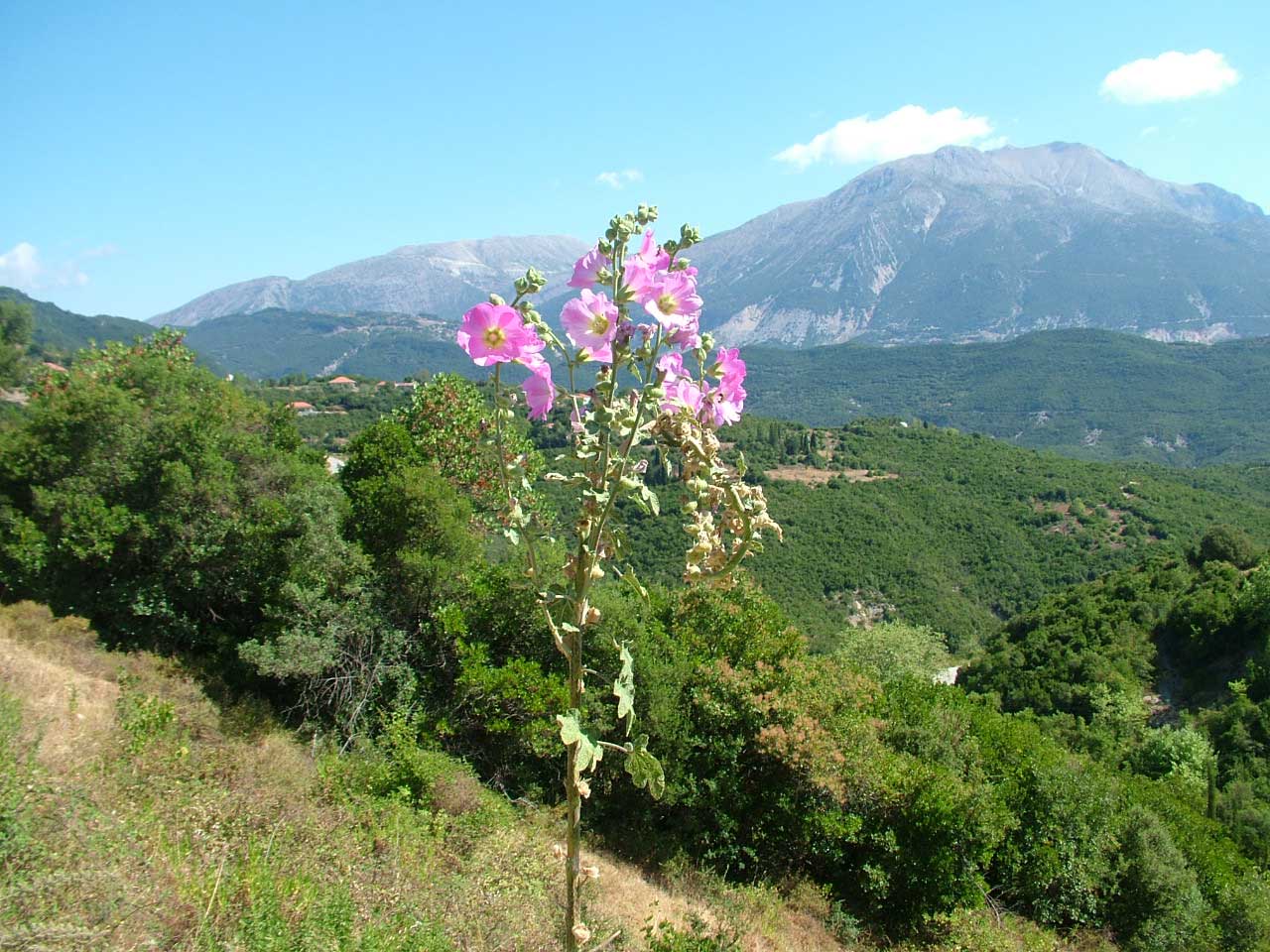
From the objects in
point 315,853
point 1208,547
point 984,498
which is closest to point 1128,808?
point 315,853

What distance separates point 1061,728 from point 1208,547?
23.9m

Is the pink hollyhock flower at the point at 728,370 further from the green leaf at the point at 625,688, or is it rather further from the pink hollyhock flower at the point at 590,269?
the green leaf at the point at 625,688

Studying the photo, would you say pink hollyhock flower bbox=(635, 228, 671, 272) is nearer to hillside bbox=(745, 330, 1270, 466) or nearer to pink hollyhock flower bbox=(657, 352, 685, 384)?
pink hollyhock flower bbox=(657, 352, 685, 384)

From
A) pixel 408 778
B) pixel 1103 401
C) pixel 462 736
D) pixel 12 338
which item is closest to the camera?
pixel 408 778

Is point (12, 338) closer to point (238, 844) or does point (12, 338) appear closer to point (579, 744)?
point (238, 844)

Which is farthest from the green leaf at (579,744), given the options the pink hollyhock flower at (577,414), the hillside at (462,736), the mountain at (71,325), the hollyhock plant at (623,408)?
the mountain at (71,325)

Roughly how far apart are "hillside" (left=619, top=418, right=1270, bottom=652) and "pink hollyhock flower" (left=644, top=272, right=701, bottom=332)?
129ft

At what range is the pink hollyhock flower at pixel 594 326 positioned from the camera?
1.83 m

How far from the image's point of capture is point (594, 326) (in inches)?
73.2

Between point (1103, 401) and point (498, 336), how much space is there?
186074 mm

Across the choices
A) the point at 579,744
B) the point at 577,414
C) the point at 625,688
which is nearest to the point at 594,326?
the point at 577,414

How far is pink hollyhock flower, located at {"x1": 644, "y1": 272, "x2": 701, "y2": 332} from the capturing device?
72.4 inches

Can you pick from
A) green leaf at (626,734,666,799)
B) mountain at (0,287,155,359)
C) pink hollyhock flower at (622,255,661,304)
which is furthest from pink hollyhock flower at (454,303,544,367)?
mountain at (0,287,155,359)

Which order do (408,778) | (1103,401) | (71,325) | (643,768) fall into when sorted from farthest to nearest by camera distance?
(1103,401) → (71,325) → (408,778) → (643,768)
